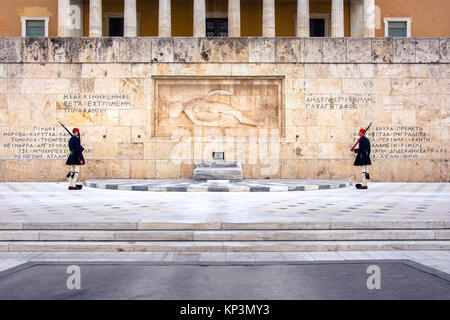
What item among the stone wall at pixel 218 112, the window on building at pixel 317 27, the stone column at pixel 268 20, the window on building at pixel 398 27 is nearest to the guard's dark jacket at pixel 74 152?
the stone wall at pixel 218 112

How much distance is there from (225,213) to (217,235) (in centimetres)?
177

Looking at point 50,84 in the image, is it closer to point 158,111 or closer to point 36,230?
point 158,111

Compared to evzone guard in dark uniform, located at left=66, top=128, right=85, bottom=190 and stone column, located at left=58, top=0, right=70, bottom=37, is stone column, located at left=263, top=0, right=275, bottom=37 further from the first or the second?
evzone guard in dark uniform, located at left=66, top=128, right=85, bottom=190

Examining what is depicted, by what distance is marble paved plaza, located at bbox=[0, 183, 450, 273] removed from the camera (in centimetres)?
640

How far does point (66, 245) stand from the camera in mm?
6840

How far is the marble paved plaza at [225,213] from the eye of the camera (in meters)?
6.40

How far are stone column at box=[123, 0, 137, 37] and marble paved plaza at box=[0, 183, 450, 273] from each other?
14.9m

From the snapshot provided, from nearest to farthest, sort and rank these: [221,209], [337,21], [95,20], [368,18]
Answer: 1. [221,209]
2. [95,20]
3. [337,21]
4. [368,18]

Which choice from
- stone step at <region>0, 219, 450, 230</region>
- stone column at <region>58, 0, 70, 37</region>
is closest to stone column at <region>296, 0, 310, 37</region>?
stone column at <region>58, 0, 70, 37</region>

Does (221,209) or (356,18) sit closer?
(221,209)

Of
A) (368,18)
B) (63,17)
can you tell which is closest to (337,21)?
(368,18)

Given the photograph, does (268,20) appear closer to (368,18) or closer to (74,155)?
(368,18)

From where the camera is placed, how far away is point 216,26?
33.3 meters

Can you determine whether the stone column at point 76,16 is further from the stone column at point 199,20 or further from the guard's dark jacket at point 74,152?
the guard's dark jacket at point 74,152
